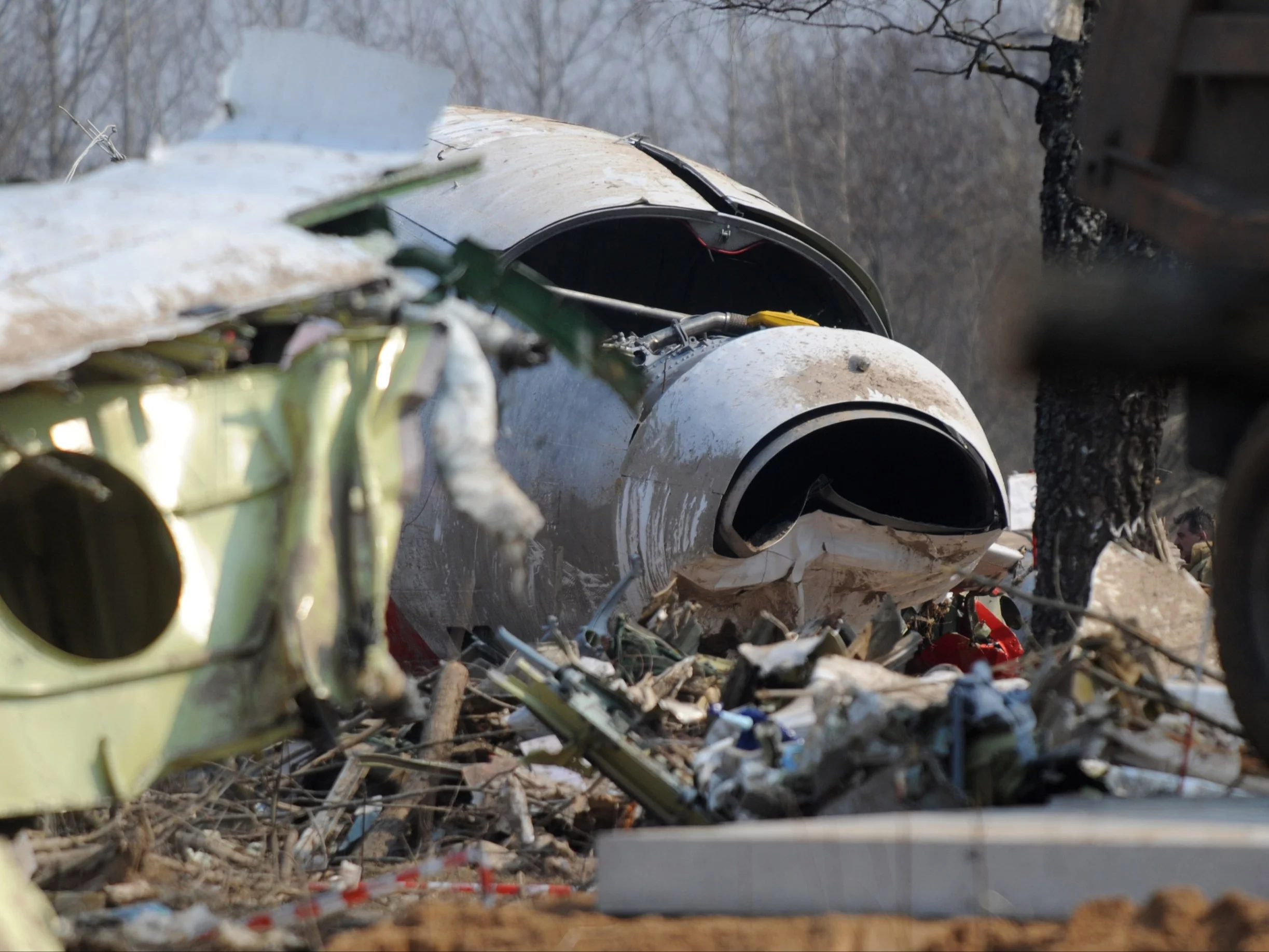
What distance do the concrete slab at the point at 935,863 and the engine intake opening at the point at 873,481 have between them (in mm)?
3860

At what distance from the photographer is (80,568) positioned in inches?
207

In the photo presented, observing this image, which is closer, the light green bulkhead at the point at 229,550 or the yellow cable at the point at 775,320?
the light green bulkhead at the point at 229,550

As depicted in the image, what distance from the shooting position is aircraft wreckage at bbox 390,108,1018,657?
24.2ft

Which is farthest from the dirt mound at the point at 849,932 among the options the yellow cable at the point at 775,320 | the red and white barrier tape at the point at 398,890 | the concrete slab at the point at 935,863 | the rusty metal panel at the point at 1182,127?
the yellow cable at the point at 775,320

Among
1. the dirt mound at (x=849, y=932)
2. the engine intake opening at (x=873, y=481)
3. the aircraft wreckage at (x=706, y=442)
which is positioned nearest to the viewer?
the dirt mound at (x=849, y=932)

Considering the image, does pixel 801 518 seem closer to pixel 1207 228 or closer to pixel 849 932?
pixel 1207 228

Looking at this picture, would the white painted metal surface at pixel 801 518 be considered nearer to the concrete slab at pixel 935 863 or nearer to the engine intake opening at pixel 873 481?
the engine intake opening at pixel 873 481

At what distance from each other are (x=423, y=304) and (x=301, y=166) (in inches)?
26.6

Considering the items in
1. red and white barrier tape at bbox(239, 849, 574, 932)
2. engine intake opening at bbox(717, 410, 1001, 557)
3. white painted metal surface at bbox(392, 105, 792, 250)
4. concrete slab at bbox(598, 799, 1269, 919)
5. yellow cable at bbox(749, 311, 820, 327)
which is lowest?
red and white barrier tape at bbox(239, 849, 574, 932)

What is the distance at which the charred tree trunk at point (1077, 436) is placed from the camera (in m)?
7.29

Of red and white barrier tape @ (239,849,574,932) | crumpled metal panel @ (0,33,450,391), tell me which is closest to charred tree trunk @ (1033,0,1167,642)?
red and white barrier tape @ (239,849,574,932)

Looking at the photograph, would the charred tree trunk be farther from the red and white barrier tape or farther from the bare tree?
the red and white barrier tape

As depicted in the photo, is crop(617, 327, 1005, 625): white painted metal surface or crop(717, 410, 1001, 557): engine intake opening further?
crop(717, 410, 1001, 557): engine intake opening

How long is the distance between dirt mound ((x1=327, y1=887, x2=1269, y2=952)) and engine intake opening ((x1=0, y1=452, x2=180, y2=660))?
6.41ft
